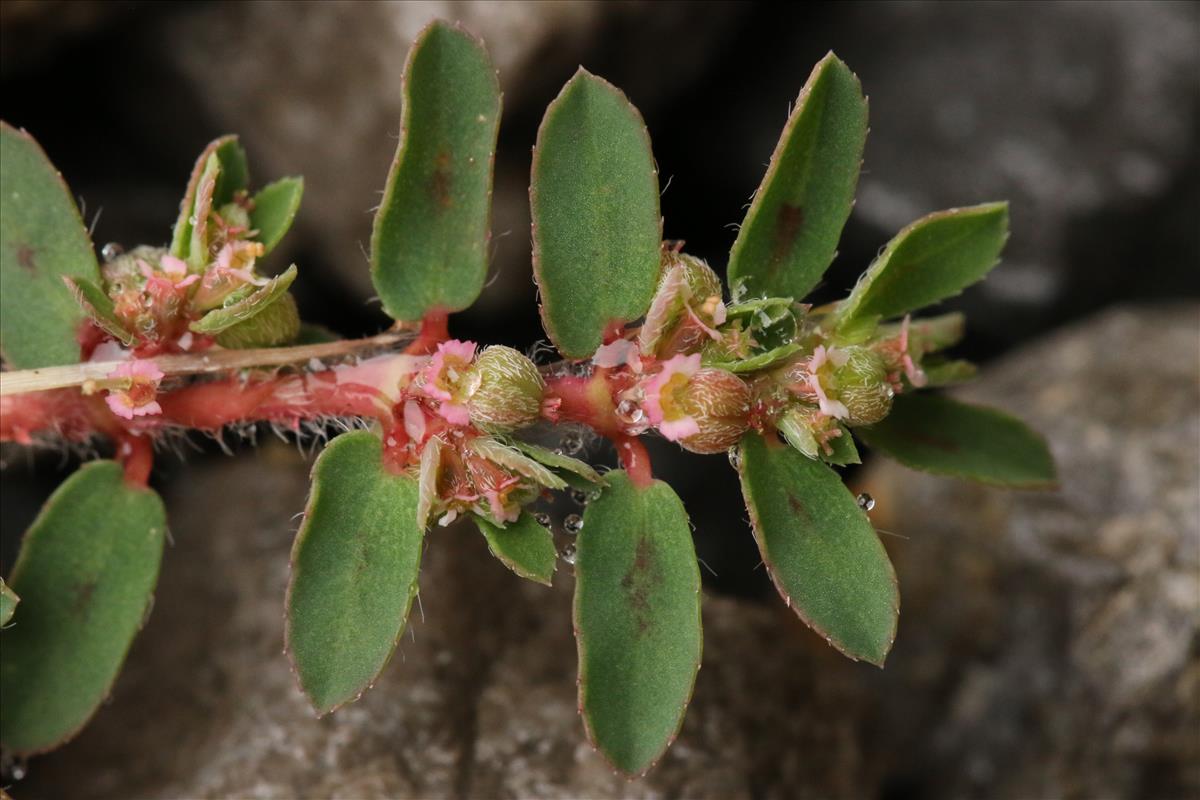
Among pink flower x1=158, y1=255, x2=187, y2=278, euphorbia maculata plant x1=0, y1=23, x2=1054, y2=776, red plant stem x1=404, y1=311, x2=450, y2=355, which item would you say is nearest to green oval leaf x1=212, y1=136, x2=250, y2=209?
euphorbia maculata plant x1=0, y1=23, x2=1054, y2=776

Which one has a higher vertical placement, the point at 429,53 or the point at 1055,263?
the point at 429,53

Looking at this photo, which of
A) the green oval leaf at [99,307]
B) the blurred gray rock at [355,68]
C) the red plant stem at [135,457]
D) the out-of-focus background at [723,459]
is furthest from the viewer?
the blurred gray rock at [355,68]

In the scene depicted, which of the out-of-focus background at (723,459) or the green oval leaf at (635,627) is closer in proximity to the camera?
the green oval leaf at (635,627)

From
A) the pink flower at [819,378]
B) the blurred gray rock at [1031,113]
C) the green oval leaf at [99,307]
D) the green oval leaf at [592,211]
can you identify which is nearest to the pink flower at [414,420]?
the green oval leaf at [592,211]

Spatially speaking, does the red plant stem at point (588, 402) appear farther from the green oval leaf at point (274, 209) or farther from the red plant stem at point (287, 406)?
the green oval leaf at point (274, 209)

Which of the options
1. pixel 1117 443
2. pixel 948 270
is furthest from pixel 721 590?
pixel 948 270

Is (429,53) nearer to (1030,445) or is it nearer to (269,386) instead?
(269,386)
